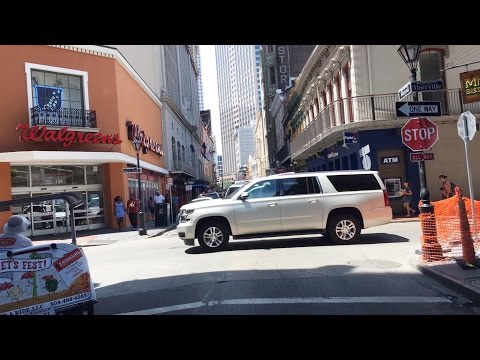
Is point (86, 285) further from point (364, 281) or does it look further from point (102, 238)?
point (102, 238)

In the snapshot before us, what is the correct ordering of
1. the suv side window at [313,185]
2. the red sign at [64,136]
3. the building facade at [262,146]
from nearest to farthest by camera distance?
the suv side window at [313,185], the red sign at [64,136], the building facade at [262,146]

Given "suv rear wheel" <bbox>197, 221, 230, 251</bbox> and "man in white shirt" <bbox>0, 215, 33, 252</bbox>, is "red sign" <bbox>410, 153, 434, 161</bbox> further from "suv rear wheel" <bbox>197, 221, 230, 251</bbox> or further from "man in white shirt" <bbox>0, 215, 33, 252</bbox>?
"man in white shirt" <bbox>0, 215, 33, 252</bbox>

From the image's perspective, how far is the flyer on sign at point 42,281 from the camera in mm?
5090

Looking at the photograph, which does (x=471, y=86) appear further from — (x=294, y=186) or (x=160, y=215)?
(x=160, y=215)

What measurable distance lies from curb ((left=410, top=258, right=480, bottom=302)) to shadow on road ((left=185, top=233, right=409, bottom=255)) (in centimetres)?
340

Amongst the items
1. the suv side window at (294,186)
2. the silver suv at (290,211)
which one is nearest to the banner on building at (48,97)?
the silver suv at (290,211)

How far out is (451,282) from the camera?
696cm

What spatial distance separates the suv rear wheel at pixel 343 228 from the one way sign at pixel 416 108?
11.1 ft

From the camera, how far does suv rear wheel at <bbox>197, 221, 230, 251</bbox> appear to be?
11.4 meters

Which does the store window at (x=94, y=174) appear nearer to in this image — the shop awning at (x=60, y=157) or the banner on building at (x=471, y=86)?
the shop awning at (x=60, y=157)

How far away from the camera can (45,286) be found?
5.20 meters

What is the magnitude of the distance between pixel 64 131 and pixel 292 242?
540 inches
